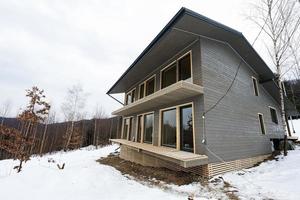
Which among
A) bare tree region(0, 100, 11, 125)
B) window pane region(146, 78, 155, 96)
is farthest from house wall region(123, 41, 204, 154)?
bare tree region(0, 100, 11, 125)

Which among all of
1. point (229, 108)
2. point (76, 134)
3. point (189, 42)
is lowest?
point (76, 134)

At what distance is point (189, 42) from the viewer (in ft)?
21.8

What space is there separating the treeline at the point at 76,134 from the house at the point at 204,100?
1525 cm

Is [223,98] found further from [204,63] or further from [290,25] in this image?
[290,25]

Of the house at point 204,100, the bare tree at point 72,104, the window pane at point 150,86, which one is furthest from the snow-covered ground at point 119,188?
the bare tree at point 72,104

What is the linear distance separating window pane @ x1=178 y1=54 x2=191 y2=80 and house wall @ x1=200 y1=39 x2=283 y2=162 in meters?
0.80

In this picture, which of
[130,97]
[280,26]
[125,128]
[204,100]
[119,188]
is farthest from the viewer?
[130,97]

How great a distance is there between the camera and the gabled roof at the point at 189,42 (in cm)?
535

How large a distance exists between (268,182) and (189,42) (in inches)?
229

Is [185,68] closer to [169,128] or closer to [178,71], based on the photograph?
[178,71]

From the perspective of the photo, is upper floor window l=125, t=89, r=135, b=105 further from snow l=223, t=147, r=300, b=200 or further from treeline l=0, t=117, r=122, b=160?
snow l=223, t=147, r=300, b=200

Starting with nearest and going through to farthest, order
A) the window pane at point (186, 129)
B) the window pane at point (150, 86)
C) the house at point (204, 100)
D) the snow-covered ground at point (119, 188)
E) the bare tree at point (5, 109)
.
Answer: the snow-covered ground at point (119, 188), the house at point (204, 100), the window pane at point (186, 129), the window pane at point (150, 86), the bare tree at point (5, 109)

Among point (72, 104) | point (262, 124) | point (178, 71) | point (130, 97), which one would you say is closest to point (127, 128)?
point (130, 97)

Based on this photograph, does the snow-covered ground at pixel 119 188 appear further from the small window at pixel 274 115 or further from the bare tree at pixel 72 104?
the bare tree at pixel 72 104
